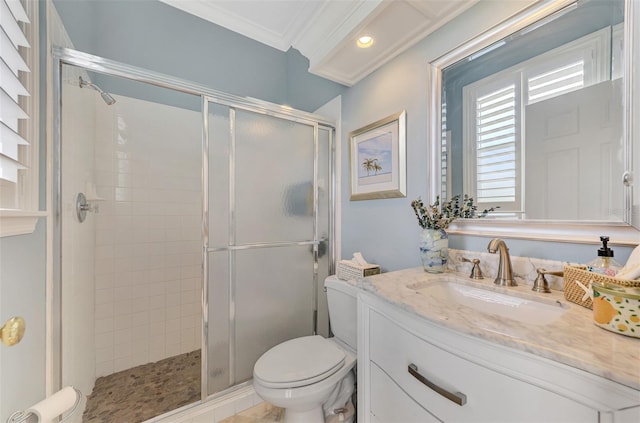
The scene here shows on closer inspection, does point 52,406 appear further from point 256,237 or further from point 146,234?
point 146,234

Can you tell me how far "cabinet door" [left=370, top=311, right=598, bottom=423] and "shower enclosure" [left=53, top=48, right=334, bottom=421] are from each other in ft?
3.26

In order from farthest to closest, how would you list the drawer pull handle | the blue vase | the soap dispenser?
the blue vase, the soap dispenser, the drawer pull handle

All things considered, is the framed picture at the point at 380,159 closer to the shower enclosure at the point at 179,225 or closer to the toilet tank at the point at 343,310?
the shower enclosure at the point at 179,225

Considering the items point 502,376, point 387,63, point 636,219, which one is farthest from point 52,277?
point 636,219

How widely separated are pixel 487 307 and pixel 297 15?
7.36 ft

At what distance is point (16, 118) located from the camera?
2.42 ft

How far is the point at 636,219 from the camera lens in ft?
2.40

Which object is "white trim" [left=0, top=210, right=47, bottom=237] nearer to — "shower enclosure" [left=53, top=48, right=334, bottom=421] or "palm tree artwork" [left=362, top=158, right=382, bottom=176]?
"shower enclosure" [left=53, top=48, right=334, bottom=421]

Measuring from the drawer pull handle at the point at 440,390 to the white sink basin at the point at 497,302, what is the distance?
0.32m

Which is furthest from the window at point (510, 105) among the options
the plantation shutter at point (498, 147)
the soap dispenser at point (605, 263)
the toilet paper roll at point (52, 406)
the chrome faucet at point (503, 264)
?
the toilet paper roll at point (52, 406)

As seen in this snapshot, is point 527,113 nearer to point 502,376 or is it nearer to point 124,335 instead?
point 502,376

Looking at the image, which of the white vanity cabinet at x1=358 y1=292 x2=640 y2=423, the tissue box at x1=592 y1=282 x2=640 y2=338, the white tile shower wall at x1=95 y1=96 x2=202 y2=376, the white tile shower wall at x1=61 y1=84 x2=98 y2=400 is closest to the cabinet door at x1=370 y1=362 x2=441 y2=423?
the white vanity cabinet at x1=358 y1=292 x2=640 y2=423

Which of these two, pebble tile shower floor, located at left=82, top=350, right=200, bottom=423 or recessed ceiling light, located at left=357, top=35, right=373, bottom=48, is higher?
recessed ceiling light, located at left=357, top=35, right=373, bottom=48

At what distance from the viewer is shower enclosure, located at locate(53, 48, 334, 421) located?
131 centimetres
